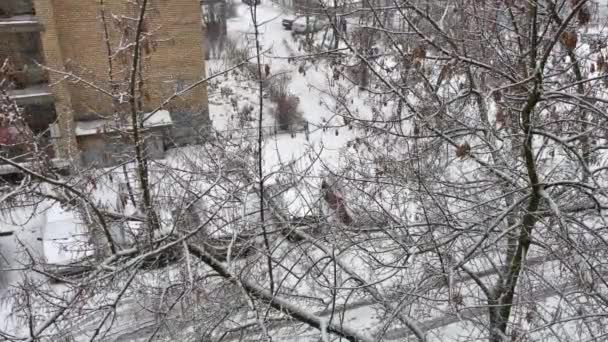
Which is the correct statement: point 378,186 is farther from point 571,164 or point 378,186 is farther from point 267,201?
point 571,164

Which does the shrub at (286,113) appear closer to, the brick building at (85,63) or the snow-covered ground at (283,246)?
the snow-covered ground at (283,246)

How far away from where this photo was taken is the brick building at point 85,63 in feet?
44.9

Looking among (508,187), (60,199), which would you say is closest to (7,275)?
(60,199)

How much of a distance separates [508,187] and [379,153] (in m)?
2.08

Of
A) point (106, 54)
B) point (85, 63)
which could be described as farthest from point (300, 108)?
point (85, 63)

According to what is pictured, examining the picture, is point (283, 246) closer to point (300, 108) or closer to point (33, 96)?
point (33, 96)

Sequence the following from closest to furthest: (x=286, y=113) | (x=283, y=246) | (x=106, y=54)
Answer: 1. (x=283, y=246)
2. (x=106, y=54)
3. (x=286, y=113)

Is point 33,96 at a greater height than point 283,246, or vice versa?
point 33,96

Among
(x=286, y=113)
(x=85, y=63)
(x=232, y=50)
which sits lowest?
(x=286, y=113)

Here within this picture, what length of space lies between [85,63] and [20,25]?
2.14 m

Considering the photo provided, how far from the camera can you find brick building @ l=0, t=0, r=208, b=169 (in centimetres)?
1370

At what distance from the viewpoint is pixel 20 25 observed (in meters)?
13.4

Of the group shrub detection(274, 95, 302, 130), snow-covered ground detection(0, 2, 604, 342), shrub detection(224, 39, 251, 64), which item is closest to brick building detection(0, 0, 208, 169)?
snow-covered ground detection(0, 2, 604, 342)

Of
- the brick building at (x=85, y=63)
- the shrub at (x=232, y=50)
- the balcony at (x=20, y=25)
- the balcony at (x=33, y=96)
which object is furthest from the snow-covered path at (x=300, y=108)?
the balcony at (x=20, y=25)
